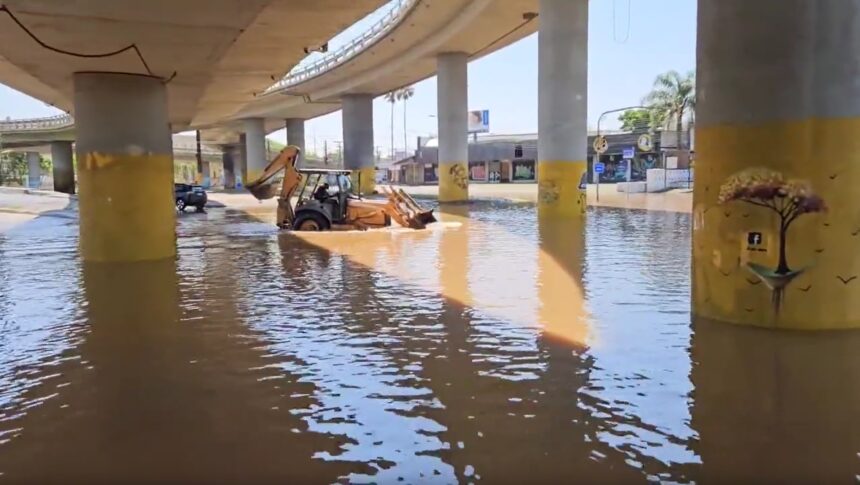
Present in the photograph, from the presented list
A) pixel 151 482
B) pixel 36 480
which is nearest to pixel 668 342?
pixel 151 482

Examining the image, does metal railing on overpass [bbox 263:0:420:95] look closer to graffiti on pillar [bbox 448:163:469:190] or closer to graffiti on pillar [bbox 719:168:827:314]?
graffiti on pillar [bbox 448:163:469:190]

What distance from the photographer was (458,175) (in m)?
42.1

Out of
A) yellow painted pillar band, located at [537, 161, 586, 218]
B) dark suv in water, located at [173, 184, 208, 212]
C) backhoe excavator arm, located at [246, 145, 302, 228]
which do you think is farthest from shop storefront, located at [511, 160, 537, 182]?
backhoe excavator arm, located at [246, 145, 302, 228]

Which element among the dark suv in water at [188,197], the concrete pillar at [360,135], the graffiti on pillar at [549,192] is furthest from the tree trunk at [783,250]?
the concrete pillar at [360,135]

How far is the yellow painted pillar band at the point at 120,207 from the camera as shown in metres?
15.1

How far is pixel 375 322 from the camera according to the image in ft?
29.0

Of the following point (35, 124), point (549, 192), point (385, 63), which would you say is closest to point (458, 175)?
point (385, 63)

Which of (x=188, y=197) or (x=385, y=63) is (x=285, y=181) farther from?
(x=385, y=63)

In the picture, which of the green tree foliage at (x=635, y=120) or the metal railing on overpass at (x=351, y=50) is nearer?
the metal railing on overpass at (x=351, y=50)

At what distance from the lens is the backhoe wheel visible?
802 inches

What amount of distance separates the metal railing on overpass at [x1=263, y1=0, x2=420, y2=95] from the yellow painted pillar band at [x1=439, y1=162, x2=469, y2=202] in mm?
8623

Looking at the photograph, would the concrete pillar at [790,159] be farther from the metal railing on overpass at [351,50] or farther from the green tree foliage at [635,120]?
the green tree foliage at [635,120]

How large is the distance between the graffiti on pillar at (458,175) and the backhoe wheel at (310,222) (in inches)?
873

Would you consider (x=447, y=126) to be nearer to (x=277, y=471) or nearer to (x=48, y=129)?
(x=277, y=471)
